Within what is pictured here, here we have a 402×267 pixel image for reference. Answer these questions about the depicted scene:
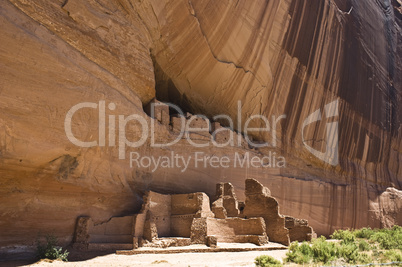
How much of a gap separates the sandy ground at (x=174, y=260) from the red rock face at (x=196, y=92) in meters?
1.93

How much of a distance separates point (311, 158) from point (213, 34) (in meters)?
10.3

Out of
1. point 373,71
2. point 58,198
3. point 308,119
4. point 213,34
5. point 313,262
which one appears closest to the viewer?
point 313,262

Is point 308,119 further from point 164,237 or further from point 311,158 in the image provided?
point 164,237

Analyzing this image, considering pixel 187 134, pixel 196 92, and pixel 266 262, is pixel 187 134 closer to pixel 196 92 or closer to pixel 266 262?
pixel 196 92

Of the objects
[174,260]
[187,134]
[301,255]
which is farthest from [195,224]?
[301,255]

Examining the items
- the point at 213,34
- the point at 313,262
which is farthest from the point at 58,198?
the point at 213,34

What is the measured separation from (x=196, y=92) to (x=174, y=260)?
8982 mm

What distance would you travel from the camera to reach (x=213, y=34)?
14820mm

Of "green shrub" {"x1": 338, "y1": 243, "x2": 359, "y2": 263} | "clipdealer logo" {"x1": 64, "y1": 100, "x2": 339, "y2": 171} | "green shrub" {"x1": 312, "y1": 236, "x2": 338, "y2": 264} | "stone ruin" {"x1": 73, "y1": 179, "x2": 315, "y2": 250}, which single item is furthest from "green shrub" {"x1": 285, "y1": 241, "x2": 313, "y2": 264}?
"clipdealer logo" {"x1": 64, "y1": 100, "x2": 339, "y2": 171}

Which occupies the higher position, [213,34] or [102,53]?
[213,34]

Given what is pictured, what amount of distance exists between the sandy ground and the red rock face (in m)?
1.93

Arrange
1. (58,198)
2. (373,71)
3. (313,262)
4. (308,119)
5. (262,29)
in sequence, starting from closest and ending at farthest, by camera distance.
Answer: (313,262) < (58,198) < (262,29) < (308,119) < (373,71)

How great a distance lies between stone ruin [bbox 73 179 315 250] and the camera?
11.3 meters

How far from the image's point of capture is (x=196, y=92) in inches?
661
